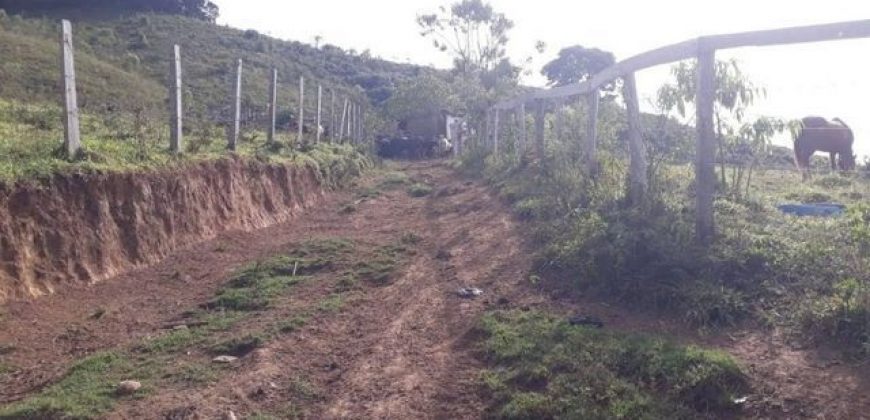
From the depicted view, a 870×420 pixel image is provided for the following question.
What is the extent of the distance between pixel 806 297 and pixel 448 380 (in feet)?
8.46

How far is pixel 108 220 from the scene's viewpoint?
805 centimetres

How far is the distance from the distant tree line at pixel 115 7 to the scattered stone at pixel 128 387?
37576mm

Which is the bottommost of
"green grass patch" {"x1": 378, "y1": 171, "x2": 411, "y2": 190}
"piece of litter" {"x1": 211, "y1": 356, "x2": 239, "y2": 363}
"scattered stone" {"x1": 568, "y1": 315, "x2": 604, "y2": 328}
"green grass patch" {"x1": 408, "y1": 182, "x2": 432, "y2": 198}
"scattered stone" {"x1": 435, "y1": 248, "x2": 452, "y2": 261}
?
"piece of litter" {"x1": 211, "y1": 356, "x2": 239, "y2": 363}

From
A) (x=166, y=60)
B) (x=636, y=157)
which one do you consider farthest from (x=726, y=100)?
(x=166, y=60)

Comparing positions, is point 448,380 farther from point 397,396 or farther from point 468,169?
point 468,169

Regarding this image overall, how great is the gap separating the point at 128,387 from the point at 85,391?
26cm

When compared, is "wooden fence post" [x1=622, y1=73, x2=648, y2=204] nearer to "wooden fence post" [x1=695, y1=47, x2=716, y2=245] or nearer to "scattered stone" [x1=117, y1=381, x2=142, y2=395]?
"wooden fence post" [x1=695, y1=47, x2=716, y2=245]

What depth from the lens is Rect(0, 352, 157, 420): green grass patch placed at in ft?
14.9

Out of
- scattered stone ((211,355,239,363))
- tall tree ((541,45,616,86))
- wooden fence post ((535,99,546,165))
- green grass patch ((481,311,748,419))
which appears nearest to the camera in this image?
green grass patch ((481,311,748,419))

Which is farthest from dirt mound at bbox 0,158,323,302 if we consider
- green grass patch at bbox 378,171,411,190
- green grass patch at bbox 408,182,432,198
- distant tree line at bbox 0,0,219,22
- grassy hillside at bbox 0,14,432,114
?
distant tree line at bbox 0,0,219,22

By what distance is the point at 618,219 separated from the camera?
25.9ft

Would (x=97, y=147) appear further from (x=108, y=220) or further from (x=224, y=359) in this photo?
(x=224, y=359)

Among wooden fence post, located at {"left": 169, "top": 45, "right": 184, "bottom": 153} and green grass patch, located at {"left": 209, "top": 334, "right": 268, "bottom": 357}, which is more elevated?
wooden fence post, located at {"left": 169, "top": 45, "right": 184, "bottom": 153}

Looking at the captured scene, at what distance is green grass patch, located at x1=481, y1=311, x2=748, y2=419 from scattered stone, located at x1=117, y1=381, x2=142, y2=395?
2.25 metres
